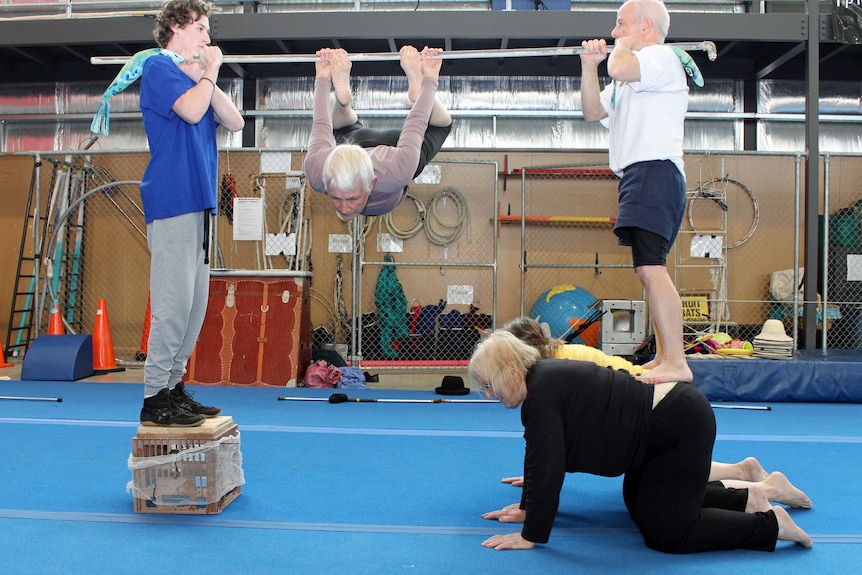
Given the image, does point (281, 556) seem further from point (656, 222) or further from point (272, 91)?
point (272, 91)

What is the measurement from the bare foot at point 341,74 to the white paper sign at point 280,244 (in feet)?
15.5

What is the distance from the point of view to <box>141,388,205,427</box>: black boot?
253cm

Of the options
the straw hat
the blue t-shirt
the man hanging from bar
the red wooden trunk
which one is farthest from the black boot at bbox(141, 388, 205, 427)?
the straw hat

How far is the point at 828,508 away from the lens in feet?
8.42

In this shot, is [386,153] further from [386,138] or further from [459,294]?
[459,294]

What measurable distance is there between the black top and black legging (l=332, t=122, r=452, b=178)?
114 cm

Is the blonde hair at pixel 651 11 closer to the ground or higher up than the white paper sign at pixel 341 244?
higher up

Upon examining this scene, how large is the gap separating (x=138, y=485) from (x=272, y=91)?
272 inches

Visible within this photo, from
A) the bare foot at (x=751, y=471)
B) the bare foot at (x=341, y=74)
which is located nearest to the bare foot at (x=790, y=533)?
the bare foot at (x=751, y=471)

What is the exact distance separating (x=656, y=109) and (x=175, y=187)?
193 cm

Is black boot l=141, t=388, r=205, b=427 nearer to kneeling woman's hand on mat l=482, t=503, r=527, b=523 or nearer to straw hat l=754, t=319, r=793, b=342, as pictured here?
kneeling woman's hand on mat l=482, t=503, r=527, b=523

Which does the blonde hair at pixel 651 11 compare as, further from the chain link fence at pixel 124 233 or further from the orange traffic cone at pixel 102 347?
the orange traffic cone at pixel 102 347

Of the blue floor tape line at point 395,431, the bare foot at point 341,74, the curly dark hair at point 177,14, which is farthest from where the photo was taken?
the blue floor tape line at point 395,431

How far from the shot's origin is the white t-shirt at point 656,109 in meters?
2.66
